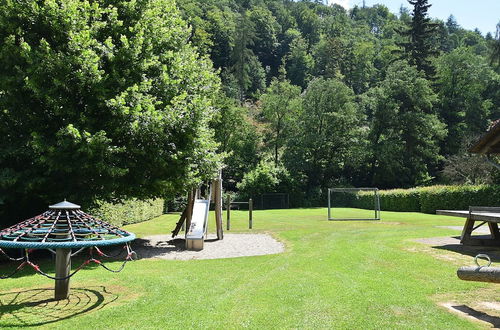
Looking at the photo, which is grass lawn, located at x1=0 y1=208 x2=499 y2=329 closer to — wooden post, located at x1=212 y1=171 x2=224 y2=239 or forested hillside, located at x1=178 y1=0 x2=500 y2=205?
wooden post, located at x1=212 y1=171 x2=224 y2=239

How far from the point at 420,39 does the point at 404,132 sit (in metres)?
16.6

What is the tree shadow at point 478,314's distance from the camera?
241 inches

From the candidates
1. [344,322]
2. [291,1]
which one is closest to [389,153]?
[344,322]

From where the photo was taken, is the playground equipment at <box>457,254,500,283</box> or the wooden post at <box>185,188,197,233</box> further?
the wooden post at <box>185,188,197,233</box>

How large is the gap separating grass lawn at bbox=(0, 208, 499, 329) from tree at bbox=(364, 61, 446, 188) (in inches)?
1612

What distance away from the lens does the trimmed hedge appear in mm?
30859

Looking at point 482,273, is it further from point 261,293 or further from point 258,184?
point 258,184

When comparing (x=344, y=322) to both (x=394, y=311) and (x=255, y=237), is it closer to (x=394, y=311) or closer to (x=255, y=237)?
(x=394, y=311)

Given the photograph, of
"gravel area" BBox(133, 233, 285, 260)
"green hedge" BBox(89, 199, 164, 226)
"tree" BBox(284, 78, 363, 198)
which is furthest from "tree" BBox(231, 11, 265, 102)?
"gravel area" BBox(133, 233, 285, 260)

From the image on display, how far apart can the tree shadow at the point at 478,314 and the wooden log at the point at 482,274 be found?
614 mm

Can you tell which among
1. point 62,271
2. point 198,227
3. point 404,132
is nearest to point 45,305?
point 62,271

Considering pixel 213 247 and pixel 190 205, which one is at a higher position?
pixel 190 205

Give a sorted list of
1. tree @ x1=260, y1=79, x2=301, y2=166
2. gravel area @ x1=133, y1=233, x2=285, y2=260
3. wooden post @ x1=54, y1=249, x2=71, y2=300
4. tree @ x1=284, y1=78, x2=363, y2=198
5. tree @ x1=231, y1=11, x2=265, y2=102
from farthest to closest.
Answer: tree @ x1=231, y1=11, x2=265, y2=102 < tree @ x1=260, y1=79, x2=301, y2=166 < tree @ x1=284, y1=78, x2=363, y2=198 < gravel area @ x1=133, y1=233, x2=285, y2=260 < wooden post @ x1=54, y1=249, x2=71, y2=300

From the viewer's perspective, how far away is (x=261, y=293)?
8047mm
